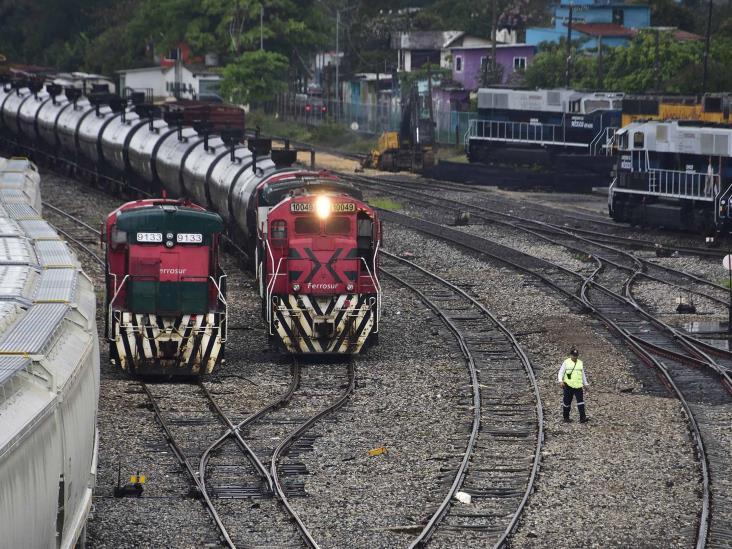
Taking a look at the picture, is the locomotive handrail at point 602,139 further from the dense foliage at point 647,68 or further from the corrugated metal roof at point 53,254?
the corrugated metal roof at point 53,254

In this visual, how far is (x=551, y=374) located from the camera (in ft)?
76.5

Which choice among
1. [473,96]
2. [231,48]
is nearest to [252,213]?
[473,96]

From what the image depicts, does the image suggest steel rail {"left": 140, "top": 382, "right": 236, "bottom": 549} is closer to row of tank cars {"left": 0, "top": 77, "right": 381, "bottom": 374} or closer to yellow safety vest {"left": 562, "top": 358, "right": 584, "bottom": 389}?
row of tank cars {"left": 0, "top": 77, "right": 381, "bottom": 374}

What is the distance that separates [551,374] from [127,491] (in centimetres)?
→ 931

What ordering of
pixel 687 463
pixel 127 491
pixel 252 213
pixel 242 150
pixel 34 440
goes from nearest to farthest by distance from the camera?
1. pixel 34 440
2. pixel 127 491
3. pixel 687 463
4. pixel 252 213
5. pixel 242 150

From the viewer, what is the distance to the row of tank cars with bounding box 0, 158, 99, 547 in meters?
9.73

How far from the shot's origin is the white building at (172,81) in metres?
90.5

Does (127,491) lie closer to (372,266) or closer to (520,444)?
(520,444)

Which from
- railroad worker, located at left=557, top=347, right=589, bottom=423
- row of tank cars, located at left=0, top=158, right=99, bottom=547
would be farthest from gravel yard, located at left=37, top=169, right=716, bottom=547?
row of tank cars, located at left=0, top=158, right=99, bottom=547

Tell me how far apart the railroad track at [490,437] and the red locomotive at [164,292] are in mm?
4626

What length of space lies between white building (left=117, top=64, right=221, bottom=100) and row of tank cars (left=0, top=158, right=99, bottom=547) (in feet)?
244

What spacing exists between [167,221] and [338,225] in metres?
3.20

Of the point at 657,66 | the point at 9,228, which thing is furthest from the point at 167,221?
the point at 657,66

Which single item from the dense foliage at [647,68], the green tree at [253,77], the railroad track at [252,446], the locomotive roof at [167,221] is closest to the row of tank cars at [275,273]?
the locomotive roof at [167,221]
